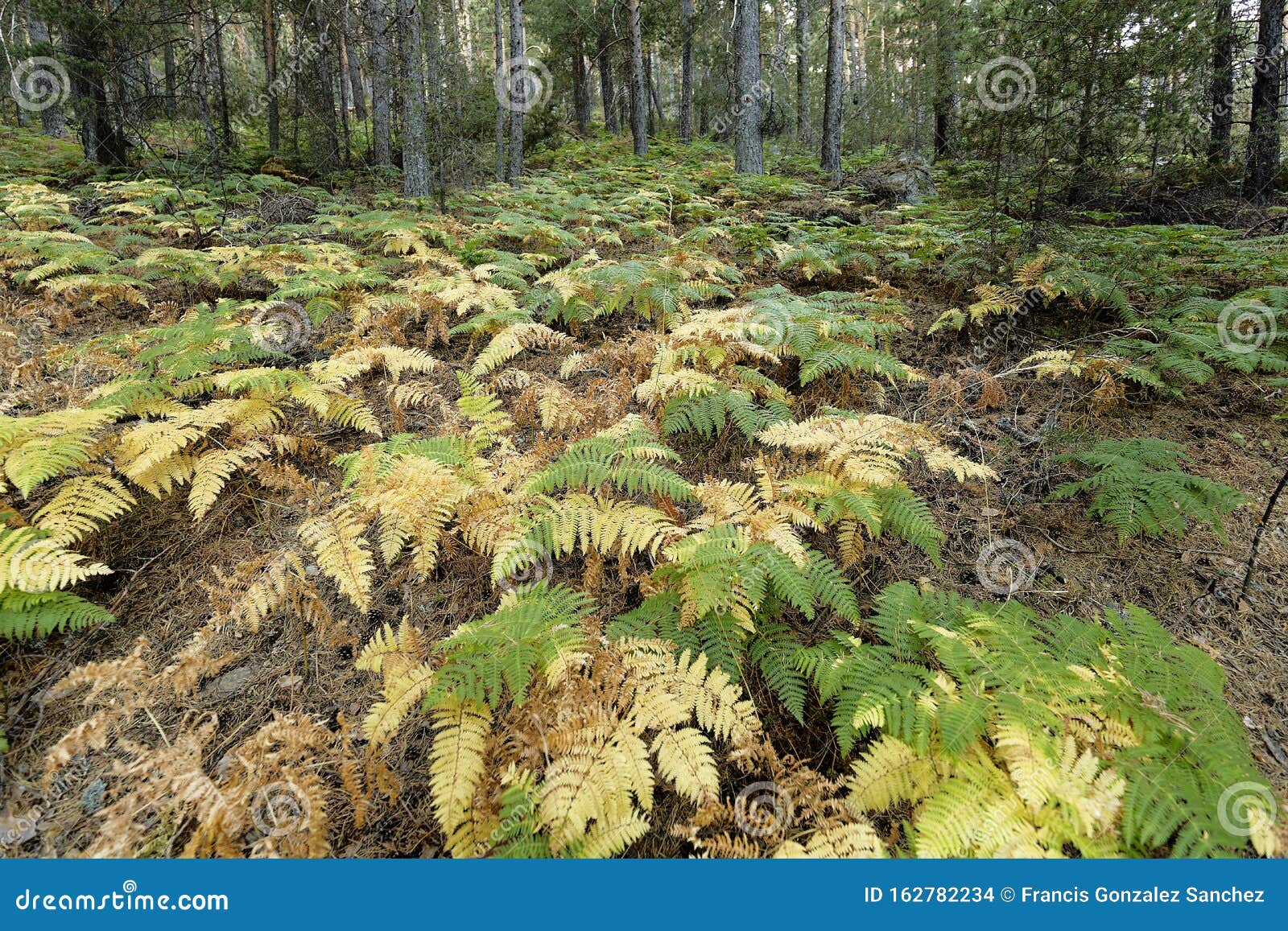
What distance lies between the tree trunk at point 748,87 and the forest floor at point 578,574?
6.08 meters

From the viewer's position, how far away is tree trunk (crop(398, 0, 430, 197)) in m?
8.11

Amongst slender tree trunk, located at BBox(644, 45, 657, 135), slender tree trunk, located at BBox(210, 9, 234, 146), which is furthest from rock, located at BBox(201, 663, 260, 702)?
slender tree trunk, located at BBox(644, 45, 657, 135)

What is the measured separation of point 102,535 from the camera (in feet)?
10.8

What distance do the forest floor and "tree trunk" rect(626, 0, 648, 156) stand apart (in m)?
12.6

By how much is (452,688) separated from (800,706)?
4.54ft

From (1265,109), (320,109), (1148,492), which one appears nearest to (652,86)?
(320,109)

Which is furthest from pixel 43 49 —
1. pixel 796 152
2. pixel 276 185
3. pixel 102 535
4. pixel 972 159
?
pixel 796 152

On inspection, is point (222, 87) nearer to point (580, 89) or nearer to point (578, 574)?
point (578, 574)

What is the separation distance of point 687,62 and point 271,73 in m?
11.0

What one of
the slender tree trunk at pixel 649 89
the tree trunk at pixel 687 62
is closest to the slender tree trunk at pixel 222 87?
the tree trunk at pixel 687 62

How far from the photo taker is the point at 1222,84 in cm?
868

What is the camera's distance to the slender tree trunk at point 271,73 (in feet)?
40.7

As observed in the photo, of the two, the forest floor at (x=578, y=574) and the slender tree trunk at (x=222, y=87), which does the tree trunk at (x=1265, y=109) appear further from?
the slender tree trunk at (x=222, y=87)

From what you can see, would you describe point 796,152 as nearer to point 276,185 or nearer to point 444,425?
point 276,185
